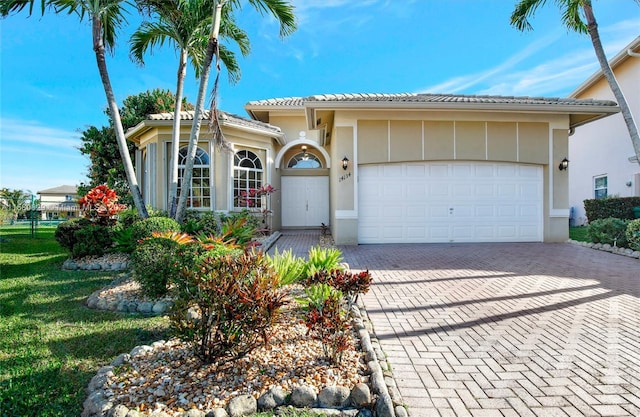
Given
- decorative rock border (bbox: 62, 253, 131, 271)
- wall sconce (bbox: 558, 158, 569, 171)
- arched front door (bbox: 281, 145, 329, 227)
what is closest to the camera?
decorative rock border (bbox: 62, 253, 131, 271)

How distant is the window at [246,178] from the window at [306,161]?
239cm

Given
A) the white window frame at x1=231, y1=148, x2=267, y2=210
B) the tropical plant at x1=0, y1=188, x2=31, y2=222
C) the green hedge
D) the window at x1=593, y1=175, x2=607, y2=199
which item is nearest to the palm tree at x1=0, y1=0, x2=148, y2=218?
the white window frame at x1=231, y1=148, x2=267, y2=210

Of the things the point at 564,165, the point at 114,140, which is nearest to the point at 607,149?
the point at 564,165

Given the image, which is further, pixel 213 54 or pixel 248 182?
pixel 248 182

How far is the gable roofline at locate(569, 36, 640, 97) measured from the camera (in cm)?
1322

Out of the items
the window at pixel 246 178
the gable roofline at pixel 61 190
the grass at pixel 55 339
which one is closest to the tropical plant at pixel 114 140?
the window at pixel 246 178

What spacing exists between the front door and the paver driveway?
7.73 metres

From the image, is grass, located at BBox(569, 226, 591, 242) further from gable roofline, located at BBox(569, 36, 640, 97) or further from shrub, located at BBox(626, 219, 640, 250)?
gable roofline, located at BBox(569, 36, 640, 97)

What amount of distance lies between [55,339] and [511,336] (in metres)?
5.67

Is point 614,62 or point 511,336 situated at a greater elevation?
point 614,62

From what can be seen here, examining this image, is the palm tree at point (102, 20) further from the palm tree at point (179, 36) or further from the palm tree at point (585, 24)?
the palm tree at point (585, 24)

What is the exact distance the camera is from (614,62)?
14297 mm

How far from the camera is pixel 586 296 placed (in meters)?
5.10

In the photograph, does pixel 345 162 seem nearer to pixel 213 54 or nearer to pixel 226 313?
pixel 213 54
